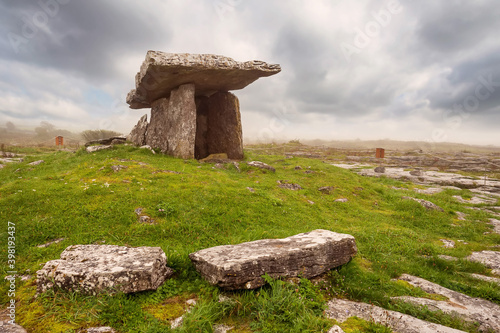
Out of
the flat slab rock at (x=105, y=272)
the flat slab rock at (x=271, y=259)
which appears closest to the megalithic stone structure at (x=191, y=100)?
the flat slab rock at (x=105, y=272)

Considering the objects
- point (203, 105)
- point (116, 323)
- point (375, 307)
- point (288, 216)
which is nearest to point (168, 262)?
point (116, 323)

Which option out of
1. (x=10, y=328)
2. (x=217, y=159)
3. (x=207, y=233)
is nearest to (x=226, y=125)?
(x=217, y=159)

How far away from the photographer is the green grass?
389 cm

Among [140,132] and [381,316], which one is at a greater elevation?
[140,132]

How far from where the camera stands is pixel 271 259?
4699 millimetres

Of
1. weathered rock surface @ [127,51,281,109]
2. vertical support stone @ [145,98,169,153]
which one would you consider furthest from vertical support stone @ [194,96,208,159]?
vertical support stone @ [145,98,169,153]

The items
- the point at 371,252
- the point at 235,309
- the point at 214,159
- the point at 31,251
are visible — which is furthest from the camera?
the point at 214,159

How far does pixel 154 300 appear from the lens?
4.25m

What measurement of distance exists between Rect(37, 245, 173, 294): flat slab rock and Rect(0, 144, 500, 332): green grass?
0.17 m

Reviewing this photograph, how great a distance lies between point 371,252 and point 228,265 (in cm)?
499

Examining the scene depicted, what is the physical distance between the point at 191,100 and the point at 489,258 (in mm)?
16699

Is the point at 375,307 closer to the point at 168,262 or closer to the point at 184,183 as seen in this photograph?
the point at 168,262

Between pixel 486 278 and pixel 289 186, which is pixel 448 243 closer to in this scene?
pixel 486 278

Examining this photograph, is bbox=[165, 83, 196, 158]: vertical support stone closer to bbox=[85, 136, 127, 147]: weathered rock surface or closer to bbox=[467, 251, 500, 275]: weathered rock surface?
bbox=[85, 136, 127, 147]: weathered rock surface
